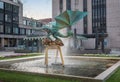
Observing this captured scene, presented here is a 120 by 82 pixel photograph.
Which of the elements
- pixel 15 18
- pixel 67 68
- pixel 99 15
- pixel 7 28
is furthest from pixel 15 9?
pixel 67 68

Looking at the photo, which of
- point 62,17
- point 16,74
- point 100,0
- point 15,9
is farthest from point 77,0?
point 16,74

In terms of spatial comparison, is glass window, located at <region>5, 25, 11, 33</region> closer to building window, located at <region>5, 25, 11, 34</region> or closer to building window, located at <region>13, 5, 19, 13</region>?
building window, located at <region>5, 25, 11, 34</region>

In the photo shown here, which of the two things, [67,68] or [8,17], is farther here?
[8,17]

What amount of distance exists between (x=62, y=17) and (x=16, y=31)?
49.5m

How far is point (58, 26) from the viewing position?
1527 cm

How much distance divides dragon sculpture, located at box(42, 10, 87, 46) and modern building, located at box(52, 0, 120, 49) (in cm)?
3488

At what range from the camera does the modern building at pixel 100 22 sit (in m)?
51.8

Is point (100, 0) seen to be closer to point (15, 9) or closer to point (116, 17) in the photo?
point (116, 17)

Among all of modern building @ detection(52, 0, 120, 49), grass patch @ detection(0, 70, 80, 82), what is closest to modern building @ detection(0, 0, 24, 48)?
modern building @ detection(52, 0, 120, 49)

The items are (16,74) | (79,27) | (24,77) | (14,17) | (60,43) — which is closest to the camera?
(24,77)

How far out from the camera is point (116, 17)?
171 feet

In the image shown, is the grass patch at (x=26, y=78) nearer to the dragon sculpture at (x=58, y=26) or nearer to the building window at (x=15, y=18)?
the dragon sculpture at (x=58, y=26)

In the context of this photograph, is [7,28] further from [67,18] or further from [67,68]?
[67,68]

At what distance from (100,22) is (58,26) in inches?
1610
